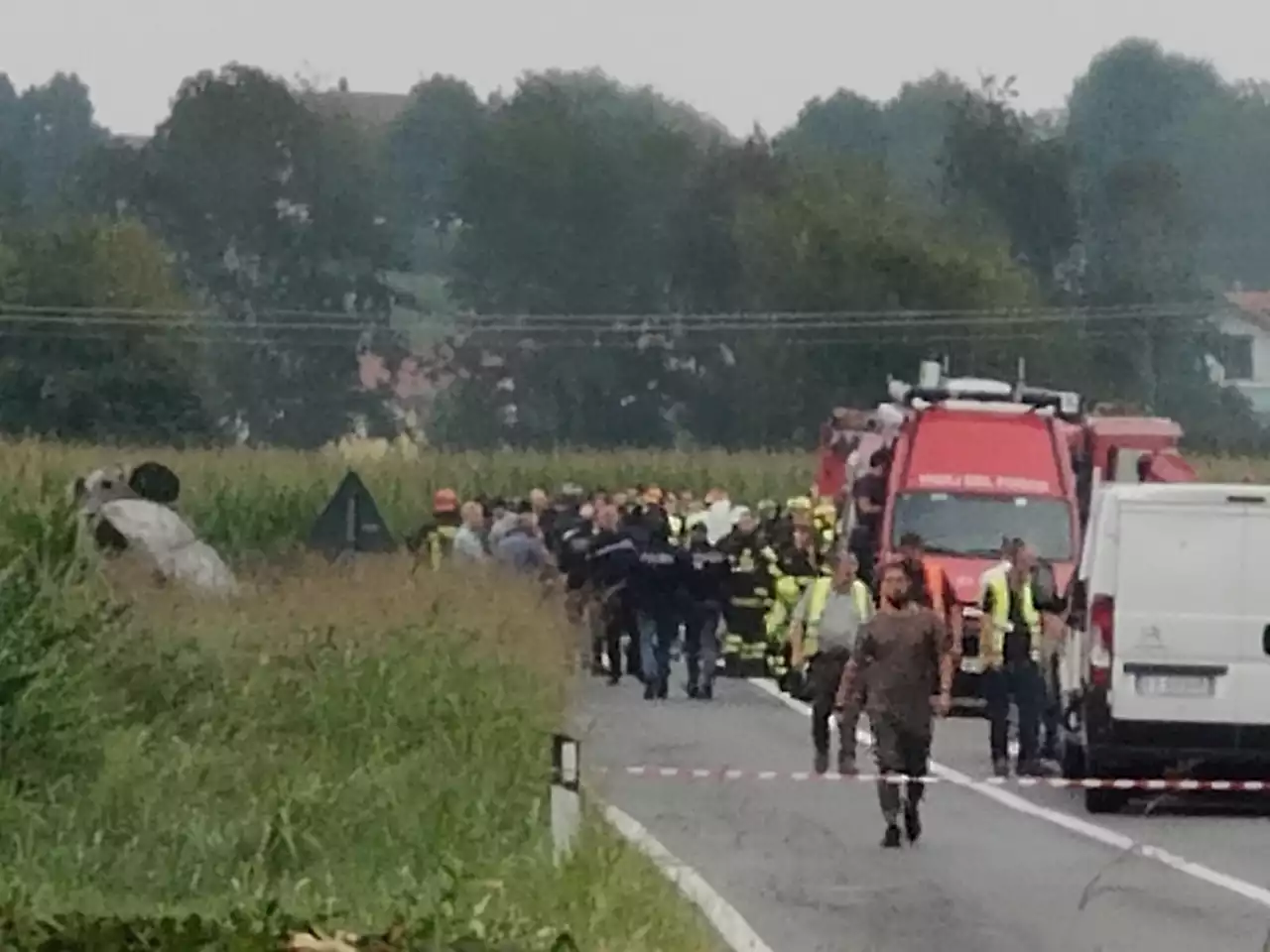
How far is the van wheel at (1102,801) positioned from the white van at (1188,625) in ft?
0.04

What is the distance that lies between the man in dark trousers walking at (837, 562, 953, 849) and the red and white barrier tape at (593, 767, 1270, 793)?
784 mm

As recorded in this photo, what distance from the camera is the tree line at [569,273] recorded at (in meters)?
77.4

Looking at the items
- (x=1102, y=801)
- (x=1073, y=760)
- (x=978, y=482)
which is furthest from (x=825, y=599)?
(x=978, y=482)

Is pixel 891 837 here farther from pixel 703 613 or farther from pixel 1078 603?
pixel 703 613

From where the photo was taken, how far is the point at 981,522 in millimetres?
31188

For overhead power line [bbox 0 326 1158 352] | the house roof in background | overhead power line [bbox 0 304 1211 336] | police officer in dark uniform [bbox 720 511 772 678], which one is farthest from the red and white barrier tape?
the house roof in background

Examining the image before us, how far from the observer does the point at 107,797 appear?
13867 mm

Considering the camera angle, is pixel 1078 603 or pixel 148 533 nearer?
pixel 1078 603

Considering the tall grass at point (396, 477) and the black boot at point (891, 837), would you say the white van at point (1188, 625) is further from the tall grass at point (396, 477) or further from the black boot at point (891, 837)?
the tall grass at point (396, 477)

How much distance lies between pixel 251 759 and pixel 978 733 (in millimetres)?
12611

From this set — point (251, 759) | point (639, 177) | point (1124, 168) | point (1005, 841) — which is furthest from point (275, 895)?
point (1124, 168)

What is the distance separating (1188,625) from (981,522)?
12.0 m

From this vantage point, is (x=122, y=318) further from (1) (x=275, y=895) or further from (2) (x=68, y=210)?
(1) (x=275, y=895)

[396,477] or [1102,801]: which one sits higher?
[1102,801]
